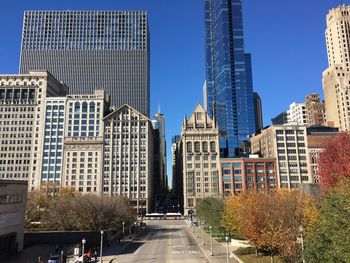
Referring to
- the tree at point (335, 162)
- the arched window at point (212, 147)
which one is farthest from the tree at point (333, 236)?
the arched window at point (212, 147)

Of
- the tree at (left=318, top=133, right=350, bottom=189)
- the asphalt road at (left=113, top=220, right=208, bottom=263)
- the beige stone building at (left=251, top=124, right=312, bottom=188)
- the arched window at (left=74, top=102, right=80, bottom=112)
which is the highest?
the arched window at (left=74, top=102, right=80, bottom=112)

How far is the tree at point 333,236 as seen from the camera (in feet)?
69.8

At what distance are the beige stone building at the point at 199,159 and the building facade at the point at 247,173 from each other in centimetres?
625

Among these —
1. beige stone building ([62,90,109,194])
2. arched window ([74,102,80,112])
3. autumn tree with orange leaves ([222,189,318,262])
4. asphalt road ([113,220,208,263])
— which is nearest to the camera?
autumn tree with orange leaves ([222,189,318,262])

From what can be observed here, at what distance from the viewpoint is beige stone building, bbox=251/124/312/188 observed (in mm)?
150875

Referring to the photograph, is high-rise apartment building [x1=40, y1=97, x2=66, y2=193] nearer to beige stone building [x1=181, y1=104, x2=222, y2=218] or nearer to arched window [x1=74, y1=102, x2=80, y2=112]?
arched window [x1=74, y1=102, x2=80, y2=112]

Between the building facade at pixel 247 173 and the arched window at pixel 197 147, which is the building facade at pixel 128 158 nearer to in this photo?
the arched window at pixel 197 147

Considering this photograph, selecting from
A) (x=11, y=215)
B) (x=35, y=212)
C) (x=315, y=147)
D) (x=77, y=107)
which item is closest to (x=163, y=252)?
(x=11, y=215)

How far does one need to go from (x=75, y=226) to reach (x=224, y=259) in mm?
36010

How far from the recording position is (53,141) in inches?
6599

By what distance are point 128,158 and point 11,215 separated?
10966cm

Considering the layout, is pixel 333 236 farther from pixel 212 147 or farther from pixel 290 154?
pixel 212 147

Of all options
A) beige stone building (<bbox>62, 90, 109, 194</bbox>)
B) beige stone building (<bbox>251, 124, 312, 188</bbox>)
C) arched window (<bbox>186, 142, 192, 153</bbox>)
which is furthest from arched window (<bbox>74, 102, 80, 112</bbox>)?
beige stone building (<bbox>251, 124, 312, 188</bbox>)

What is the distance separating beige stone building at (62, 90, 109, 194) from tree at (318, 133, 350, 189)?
11628 cm
